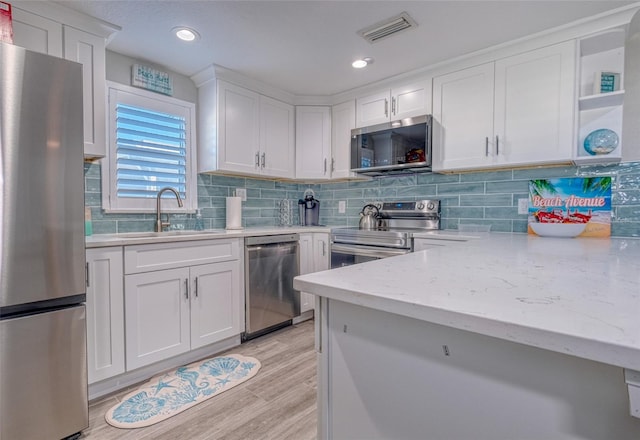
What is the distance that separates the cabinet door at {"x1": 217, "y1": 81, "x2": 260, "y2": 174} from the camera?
277 centimetres

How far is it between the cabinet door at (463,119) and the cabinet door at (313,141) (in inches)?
45.6

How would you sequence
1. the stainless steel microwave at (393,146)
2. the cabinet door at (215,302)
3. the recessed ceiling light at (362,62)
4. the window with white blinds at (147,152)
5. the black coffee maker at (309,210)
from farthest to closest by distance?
the black coffee maker at (309,210) → the stainless steel microwave at (393,146) → the recessed ceiling light at (362,62) → the window with white blinds at (147,152) → the cabinet door at (215,302)

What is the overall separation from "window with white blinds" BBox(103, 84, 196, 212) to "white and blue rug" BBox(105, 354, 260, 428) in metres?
1.29

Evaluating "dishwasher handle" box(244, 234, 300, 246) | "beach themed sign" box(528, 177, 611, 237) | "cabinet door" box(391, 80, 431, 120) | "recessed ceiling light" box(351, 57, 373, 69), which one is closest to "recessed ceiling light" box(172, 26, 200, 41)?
"recessed ceiling light" box(351, 57, 373, 69)

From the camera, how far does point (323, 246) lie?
3098mm

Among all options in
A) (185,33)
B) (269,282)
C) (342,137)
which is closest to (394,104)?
(342,137)

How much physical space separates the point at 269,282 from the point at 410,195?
1.59 metres

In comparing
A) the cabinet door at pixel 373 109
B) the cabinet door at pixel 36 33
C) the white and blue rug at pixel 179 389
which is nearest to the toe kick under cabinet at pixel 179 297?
the white and blue rug at pixel 179 389

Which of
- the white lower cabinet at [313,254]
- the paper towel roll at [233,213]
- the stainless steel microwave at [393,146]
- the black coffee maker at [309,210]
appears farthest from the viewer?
the black coffee maker at [309,210]

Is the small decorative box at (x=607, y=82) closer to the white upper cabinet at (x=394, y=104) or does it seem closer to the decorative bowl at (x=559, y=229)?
the decorative bowl at (x=559, y=229)

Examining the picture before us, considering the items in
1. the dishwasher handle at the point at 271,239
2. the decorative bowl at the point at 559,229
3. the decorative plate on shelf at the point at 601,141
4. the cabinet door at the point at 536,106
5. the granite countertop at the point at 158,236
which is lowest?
the dishwasher handle at the point at 271,239

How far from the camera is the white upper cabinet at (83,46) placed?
1.75 m

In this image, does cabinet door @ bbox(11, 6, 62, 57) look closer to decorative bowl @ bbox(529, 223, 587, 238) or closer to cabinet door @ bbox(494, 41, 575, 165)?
cabinet door @ bbox(494, 41, 575, 165)

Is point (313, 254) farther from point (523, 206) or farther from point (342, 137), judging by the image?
point (523, 206)
